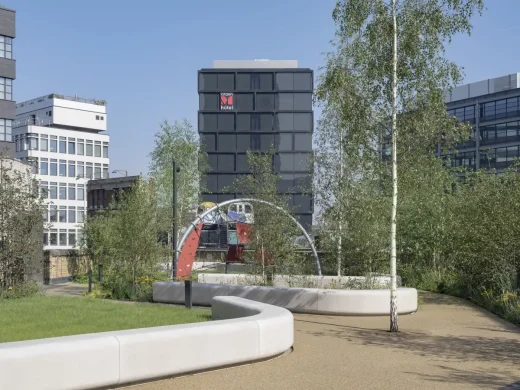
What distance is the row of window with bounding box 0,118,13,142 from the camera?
55.2 m

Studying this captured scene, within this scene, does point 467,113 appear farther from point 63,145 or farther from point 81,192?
point 63,145

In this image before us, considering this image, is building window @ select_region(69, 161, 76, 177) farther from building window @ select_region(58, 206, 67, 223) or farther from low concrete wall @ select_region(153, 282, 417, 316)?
low concrete wall @ select_region(153, 282, 417, 316)

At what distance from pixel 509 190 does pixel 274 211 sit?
6965 millimetres

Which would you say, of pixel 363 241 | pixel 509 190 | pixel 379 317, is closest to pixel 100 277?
pixel 363 241

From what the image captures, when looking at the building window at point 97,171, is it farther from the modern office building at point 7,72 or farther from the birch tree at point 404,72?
the birch tree at point 404,72

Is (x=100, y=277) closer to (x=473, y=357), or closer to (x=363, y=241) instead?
(x=363, y=241)

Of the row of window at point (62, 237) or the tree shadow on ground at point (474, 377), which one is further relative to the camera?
the row of window at point (62, 237)

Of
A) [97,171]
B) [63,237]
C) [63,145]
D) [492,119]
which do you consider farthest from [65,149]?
[492,119]

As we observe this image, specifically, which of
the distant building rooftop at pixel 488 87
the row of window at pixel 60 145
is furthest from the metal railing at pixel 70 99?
the distant building rooftop at pixel 488 87

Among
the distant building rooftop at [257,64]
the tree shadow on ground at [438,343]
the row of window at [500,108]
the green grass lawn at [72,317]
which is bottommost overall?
the tree shadow on ground at [438,343]

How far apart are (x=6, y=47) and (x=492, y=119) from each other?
57.8 m

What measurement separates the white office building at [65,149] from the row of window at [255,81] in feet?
64.6

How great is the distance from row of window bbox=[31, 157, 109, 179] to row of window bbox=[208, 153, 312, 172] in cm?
1684

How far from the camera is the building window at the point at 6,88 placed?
56.2 metres
